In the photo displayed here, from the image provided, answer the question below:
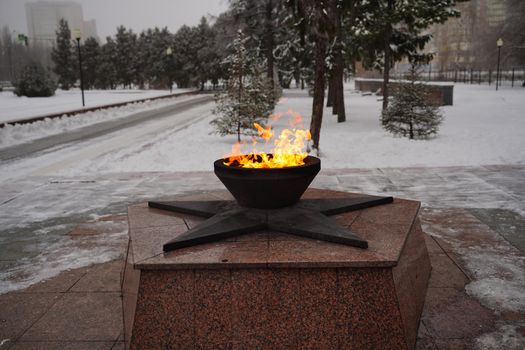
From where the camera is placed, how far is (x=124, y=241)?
594 cm

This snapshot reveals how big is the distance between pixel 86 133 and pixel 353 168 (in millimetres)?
12316

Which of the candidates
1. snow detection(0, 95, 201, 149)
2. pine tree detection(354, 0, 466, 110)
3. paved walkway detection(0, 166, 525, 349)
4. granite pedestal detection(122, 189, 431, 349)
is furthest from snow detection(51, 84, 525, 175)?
granite pedestal detection(122, 189, 431, 349)

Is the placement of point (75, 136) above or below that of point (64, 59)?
below

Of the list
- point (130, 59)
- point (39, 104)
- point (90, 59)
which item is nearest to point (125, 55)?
point (130, 59)

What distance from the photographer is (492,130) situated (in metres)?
16.1

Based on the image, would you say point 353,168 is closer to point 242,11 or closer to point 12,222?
point 12,222

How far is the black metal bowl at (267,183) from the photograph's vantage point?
4125 mm

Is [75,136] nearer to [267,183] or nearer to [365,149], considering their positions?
[365,149]

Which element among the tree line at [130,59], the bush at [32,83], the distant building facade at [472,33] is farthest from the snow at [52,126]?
the tree line at [130,59]

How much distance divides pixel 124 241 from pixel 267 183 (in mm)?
2632

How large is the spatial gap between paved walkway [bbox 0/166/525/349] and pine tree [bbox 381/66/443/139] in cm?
448

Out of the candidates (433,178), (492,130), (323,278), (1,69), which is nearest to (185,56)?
(492,130)

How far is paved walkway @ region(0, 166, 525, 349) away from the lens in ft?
12.4

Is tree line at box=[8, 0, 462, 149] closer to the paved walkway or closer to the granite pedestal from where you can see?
the paved walkway
